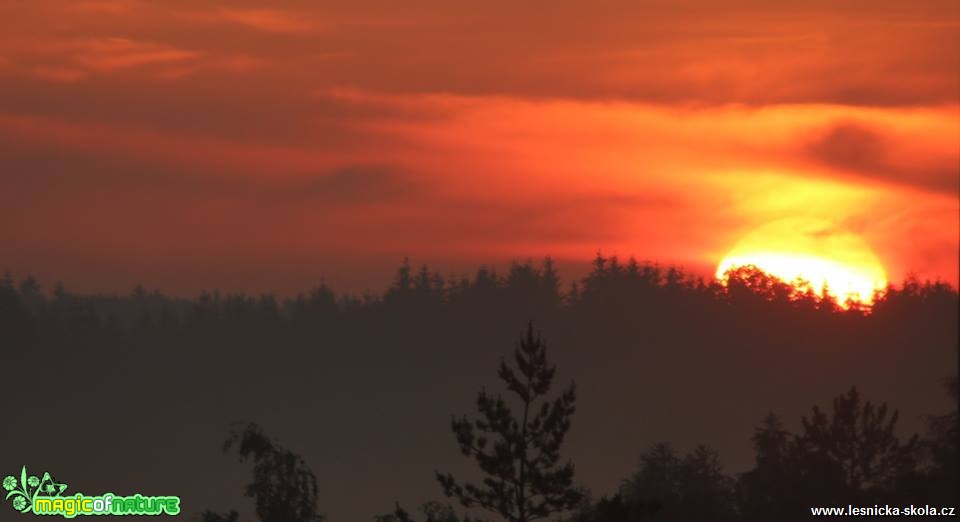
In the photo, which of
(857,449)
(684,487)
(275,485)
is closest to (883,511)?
(857,449)

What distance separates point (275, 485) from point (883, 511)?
69.1 feet

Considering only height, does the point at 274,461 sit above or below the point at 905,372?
below

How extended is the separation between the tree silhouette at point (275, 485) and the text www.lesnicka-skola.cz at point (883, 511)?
59.1 ft

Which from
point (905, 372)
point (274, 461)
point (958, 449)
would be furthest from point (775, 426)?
point (905, 372)

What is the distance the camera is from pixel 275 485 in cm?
5881

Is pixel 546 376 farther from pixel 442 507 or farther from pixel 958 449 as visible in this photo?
pixel 958 449

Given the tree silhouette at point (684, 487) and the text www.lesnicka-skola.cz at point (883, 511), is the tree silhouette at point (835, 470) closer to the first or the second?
the text www.lesnicka-skola.cz at point (883, 511)

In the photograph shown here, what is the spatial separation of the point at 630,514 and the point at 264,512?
16.8 m

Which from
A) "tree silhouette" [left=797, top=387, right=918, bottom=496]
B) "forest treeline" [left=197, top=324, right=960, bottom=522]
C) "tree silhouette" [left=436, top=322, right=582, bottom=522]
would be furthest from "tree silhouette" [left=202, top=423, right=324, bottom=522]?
"tree silhouette" [left=797, top=387, right=918, bottom=496]

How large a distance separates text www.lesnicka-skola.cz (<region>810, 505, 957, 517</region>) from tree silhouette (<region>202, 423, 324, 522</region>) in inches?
709

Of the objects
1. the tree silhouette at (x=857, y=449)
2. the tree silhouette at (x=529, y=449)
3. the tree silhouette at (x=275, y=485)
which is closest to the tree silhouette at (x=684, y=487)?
the tree silhouette at (x=857, y=449)

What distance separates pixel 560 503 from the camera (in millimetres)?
50562

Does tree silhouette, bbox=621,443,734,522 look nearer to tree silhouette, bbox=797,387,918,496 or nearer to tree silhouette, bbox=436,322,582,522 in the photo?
tree silhouette, bbox=797,387,918,496

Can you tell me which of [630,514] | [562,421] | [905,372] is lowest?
[630,514]
